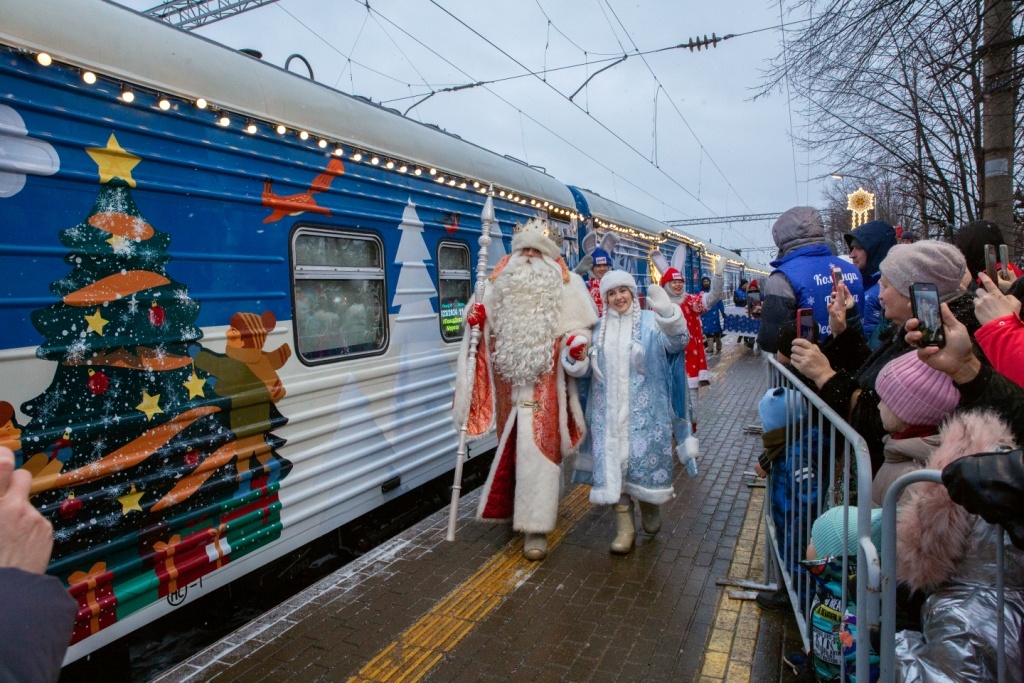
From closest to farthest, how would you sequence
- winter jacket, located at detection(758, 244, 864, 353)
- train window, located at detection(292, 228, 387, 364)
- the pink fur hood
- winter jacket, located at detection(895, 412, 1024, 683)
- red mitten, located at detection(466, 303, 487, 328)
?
winter jacket, located at detection(895, 412, 1024, 683) < the pink fur hood < winter jacket, located at detection(758, 244, 864, 353) < train window, located at detection(292, 228, 387, 364) < red mitten, located at detection(466, 303, 487, 328)

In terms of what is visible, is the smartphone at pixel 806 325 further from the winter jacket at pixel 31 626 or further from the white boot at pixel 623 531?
the winter jacket at pixel 31 626

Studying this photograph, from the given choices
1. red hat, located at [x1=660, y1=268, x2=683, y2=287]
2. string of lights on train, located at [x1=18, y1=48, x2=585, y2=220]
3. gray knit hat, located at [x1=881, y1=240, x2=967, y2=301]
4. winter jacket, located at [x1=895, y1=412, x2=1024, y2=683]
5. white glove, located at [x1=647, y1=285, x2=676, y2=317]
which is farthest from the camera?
red hat, located at [x1=660, y1=268, x2=683, y2=287]

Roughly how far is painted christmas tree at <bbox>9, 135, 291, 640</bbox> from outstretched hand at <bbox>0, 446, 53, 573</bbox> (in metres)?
1.67

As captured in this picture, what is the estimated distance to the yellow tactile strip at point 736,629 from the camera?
307 cm

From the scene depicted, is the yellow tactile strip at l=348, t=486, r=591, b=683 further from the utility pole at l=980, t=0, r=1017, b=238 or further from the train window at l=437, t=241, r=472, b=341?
the utility pole at l=980, t=0, r=1017, b=238

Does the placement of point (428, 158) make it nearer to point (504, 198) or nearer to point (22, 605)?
point (504, 198)

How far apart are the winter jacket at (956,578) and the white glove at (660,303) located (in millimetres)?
2399

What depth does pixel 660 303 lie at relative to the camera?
4.32m

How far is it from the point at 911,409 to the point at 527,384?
99.1 inches

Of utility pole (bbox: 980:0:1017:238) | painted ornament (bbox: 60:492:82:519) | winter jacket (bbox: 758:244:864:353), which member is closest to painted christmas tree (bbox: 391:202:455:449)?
painted ornament (bbox: 60:492:82:519)

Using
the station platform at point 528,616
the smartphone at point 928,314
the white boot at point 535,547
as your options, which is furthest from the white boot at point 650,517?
the smartphone at point 928,314

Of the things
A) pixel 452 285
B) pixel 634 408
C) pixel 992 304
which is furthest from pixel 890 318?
pixel 452 285

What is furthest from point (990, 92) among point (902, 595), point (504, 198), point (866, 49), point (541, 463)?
point (902, 595)

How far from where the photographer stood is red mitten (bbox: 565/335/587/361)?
4.38 metres
